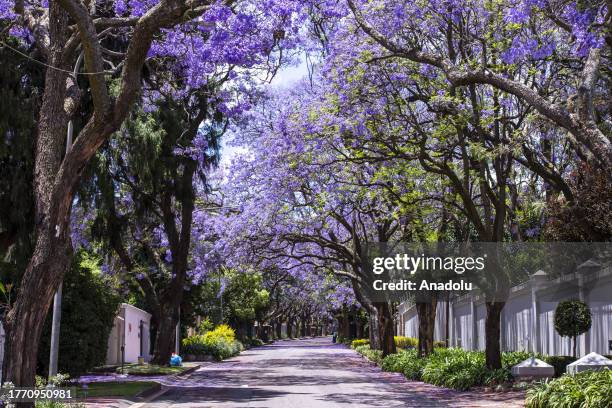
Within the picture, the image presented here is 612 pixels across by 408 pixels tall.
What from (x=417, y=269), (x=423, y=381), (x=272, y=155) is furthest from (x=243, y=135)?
(x=423, y=381)

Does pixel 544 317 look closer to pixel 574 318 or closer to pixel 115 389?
pixel 574 318

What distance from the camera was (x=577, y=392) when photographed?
12969mm

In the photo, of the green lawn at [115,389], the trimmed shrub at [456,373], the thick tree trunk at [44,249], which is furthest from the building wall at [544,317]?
the thick tree trunk at [44,249]

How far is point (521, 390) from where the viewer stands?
1914 centimetres

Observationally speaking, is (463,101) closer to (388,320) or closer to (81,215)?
(81,215)

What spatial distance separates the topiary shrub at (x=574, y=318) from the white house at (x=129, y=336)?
18.1 m

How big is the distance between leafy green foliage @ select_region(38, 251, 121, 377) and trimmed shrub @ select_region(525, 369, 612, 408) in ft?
36.9

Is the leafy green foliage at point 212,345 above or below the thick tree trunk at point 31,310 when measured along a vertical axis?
below

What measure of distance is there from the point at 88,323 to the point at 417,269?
14278 millimetres

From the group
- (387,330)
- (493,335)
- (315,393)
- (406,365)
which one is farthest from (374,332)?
(315,393)

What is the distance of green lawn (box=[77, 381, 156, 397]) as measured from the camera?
750 inches

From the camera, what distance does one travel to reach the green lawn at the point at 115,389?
1905cm

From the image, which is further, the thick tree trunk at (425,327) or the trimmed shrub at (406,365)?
the thick tree trunk at (425,327)

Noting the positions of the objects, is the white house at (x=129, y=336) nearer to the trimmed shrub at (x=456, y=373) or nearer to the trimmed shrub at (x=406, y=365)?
the trimmed shrub at (x=406, y=365)
